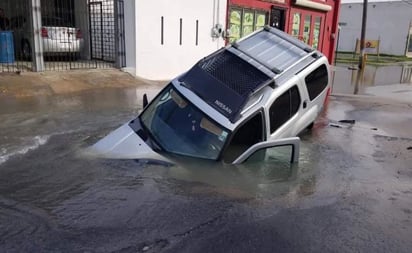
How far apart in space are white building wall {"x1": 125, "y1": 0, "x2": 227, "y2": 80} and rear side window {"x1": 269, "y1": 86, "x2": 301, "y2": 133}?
8.95m

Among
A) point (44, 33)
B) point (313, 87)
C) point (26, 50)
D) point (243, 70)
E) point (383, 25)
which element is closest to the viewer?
point (243, 70)

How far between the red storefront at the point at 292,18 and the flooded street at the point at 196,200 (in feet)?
38.9

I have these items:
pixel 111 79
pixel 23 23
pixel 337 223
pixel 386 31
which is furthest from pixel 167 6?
pixel 386 31

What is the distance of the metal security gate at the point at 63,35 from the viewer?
12895mm

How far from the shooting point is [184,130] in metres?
5.85

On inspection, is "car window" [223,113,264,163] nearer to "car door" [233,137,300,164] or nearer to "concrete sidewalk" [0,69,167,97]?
"car door" [233,137,300,164]

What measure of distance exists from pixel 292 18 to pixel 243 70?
697 inches

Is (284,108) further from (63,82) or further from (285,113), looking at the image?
(63,82)

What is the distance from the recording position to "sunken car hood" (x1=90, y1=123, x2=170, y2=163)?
19.2 feet

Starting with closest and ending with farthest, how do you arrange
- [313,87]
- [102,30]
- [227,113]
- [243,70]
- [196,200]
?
[196,200] < [227,113] < [243,70] < [313,87] < [102,30]

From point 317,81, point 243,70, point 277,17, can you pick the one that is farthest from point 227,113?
point 277,17

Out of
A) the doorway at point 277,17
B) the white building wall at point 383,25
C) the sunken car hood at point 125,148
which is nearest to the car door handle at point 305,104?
the sunken car hood at point 125,148

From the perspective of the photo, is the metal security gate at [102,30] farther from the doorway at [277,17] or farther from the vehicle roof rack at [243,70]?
the vehicle roof rack at [243,70]

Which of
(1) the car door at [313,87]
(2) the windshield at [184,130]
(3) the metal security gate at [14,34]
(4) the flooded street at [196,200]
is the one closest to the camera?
(4) the flooded street at [196,200]
